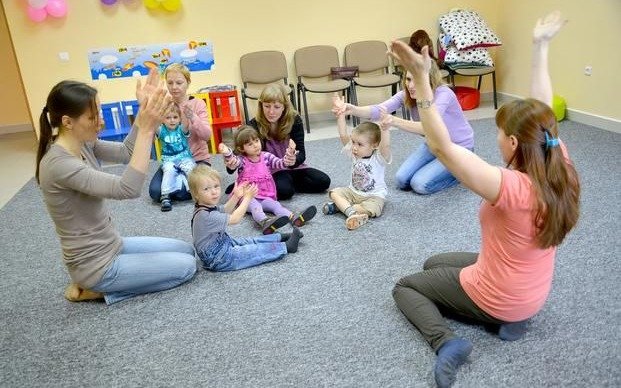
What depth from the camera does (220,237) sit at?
239 cm

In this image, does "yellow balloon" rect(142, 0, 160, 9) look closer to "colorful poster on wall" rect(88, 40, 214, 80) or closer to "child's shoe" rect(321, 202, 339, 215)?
"colorful poster on wall" rect(88, 40, 214, 80)

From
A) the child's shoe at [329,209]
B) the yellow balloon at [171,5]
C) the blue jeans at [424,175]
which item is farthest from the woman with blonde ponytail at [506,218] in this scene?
the yellow balloon at [171,5]

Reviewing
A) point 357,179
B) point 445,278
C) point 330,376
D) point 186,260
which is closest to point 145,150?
point 186,260

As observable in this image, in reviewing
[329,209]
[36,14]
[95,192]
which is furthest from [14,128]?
[95,192]

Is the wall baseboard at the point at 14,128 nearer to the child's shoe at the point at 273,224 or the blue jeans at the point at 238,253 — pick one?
the child's shoe at the point at 273,224

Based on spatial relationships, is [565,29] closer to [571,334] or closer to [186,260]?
[571,334]

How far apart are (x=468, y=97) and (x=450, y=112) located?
110 inches

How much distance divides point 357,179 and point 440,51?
3.46 metres

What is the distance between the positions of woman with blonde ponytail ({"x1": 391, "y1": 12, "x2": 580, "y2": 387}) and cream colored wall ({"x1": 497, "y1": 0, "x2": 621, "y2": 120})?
325cm

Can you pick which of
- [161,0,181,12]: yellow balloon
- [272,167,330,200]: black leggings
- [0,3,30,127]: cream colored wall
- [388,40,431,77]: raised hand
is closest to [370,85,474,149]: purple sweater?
[272,167,330,200]: black leggings

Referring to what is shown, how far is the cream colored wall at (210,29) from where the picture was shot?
4941 mm

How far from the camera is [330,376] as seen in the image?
5.43 feet

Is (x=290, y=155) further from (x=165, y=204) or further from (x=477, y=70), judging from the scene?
(x=477, y=70)

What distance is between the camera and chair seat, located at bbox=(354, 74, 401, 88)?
5273 millimetres
